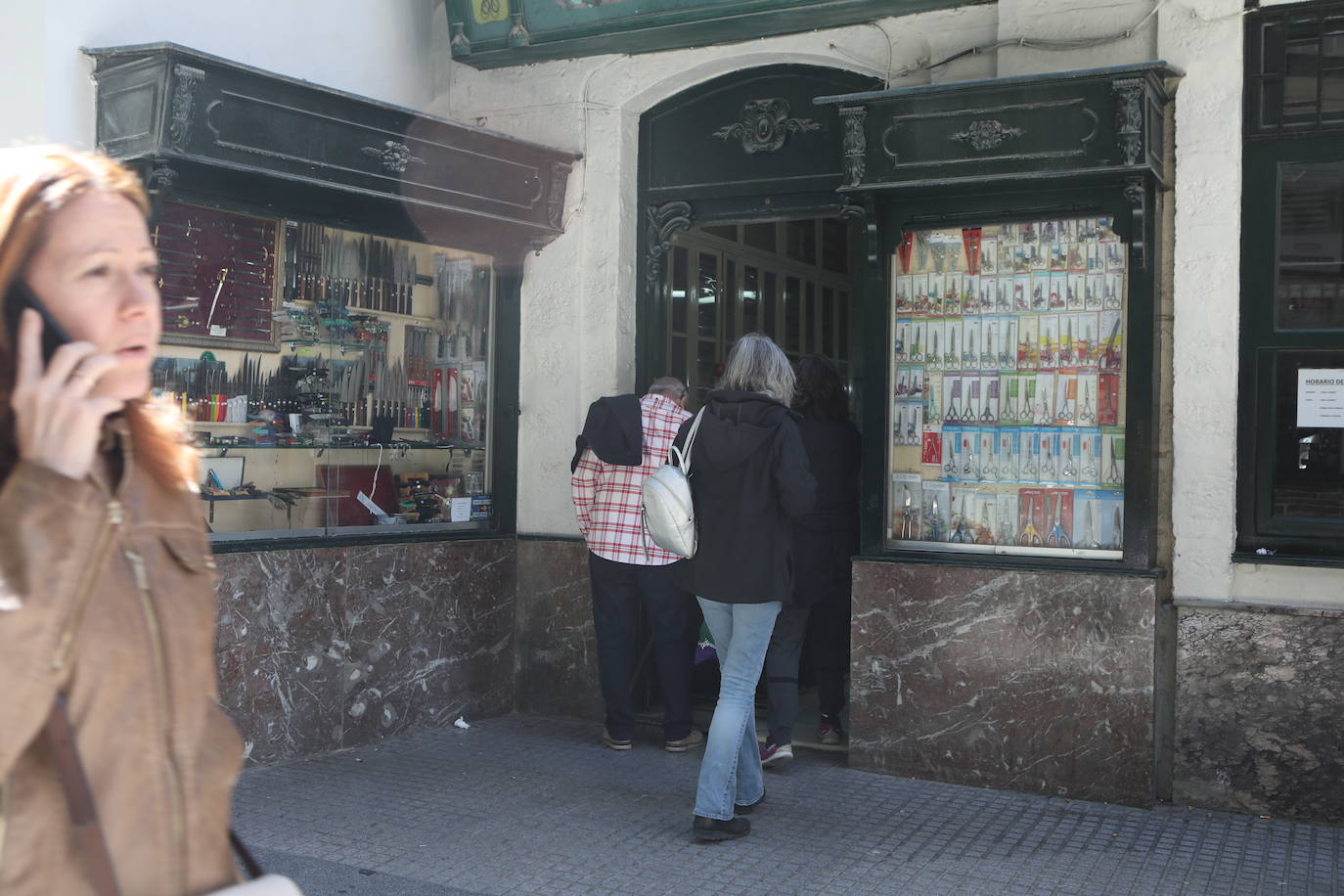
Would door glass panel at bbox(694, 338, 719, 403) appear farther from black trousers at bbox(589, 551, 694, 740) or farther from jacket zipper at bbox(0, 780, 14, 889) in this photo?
jacket zipper at bbox(0, 780, 14, 889)

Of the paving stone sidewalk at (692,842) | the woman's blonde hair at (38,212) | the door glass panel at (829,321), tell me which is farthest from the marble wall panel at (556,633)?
the woman's blonde hair at (38,212)

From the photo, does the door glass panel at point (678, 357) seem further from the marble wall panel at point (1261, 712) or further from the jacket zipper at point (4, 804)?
the jacket zipper at point (4, 804)

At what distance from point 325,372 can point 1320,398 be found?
15.4ft

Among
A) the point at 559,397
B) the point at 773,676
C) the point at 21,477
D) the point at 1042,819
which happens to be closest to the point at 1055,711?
the point at 1042,819

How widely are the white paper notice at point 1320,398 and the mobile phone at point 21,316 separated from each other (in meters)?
5.36

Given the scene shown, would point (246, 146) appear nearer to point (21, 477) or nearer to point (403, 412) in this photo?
point (403, 412)

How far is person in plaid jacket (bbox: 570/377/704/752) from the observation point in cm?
648

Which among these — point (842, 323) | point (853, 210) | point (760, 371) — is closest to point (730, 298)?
point (842, 323)

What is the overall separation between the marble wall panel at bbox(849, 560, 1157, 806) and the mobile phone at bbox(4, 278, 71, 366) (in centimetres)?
501

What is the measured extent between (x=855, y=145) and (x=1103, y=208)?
1141 mm

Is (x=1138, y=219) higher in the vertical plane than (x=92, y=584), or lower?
higher

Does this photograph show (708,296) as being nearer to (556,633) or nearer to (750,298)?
(750,298)

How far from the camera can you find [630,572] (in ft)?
22.0

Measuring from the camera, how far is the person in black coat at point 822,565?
6398 millimetres
